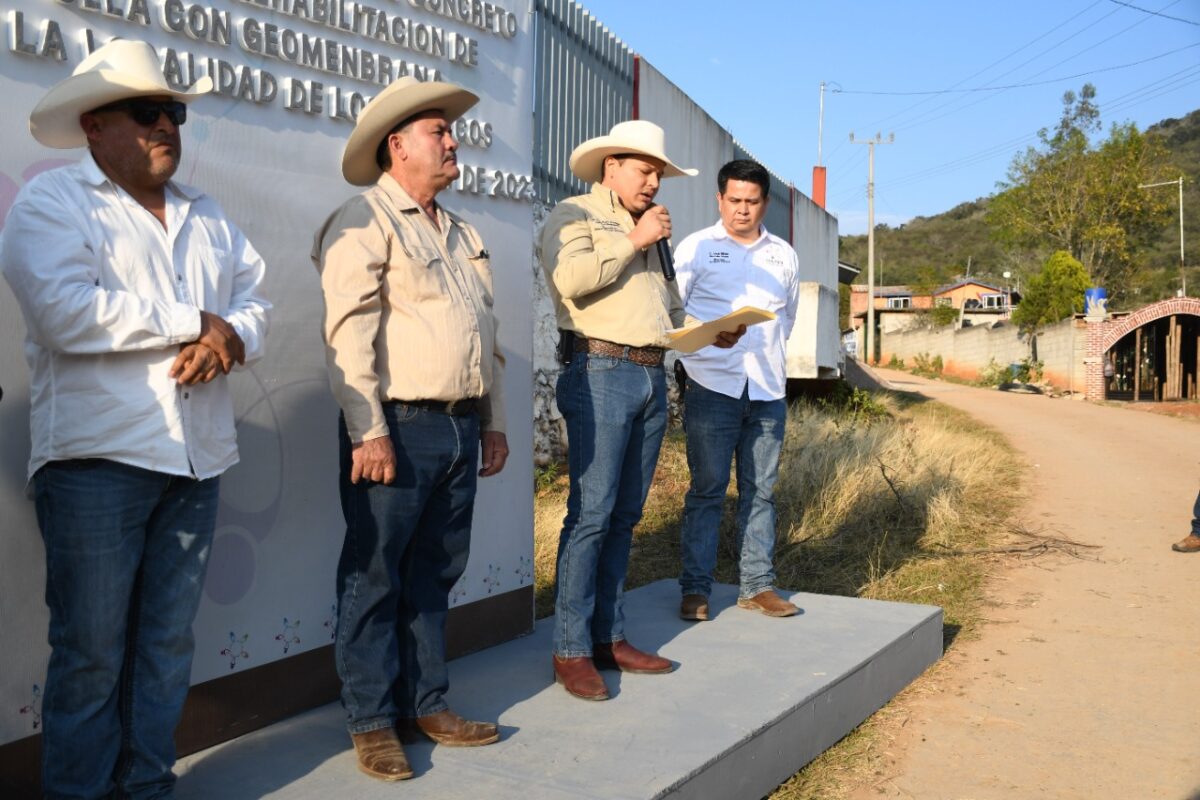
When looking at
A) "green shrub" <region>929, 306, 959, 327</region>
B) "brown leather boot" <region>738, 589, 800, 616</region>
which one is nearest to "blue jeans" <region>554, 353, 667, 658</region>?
"brown leather boot" <region>738, 589, 800, 616</region>

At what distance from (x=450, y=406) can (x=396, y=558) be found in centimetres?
45

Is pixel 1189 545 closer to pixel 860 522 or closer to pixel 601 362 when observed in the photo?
pixel 860 522

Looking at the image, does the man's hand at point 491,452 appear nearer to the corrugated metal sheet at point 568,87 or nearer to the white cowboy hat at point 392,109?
the white cowboy hat at point 392,109

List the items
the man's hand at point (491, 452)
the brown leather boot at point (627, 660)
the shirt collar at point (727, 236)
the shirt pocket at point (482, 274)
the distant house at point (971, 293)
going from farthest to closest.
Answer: the distant house at point (971, 293) → the shirt collar at point (727, 236) → the brown leather boot at point (627, 660) → the man's hand at point (491, 452) → the shirt pocket at point (482, 274)

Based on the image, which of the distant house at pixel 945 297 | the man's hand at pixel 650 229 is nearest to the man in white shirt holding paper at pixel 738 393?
the man's hand at pixel 650 229

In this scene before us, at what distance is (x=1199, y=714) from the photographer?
4512 mm

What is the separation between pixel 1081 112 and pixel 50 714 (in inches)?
2230

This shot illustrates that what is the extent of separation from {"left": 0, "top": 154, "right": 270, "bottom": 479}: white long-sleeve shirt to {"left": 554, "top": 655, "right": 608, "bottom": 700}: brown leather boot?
5.03ft

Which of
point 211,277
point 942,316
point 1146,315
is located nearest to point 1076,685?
point 211,277

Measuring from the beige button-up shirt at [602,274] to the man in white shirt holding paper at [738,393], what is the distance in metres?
1.09

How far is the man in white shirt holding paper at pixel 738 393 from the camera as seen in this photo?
5023 millimetres

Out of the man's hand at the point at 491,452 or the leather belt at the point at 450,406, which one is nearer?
the leather belt at the point at 450,406

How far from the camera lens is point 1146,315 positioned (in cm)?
2639

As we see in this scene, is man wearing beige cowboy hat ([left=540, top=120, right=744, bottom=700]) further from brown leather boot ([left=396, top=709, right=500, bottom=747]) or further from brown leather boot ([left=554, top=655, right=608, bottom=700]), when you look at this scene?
brown leather boot ([left=396, top=709, right=500, bottom=747])
